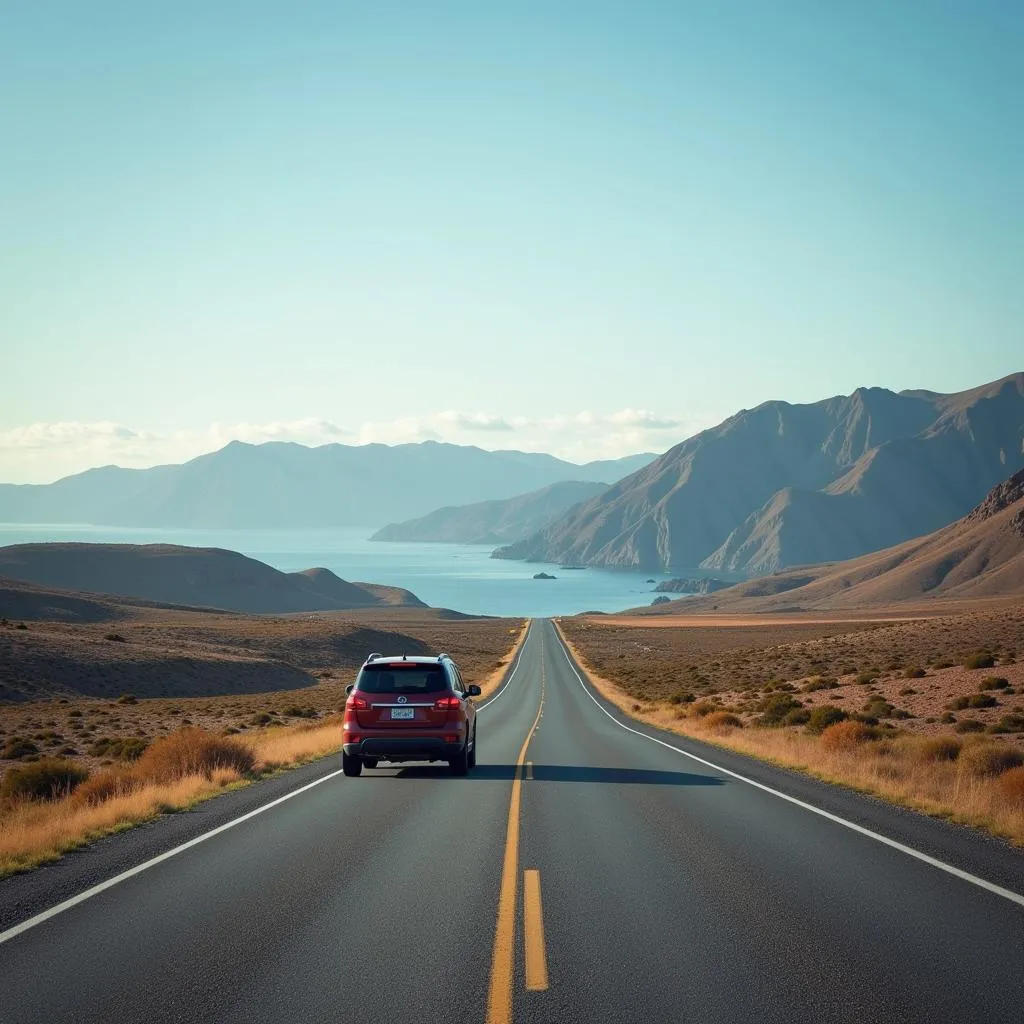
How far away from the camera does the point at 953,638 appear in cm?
6197

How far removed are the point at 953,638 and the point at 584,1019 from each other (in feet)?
204

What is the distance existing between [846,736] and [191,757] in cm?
1440

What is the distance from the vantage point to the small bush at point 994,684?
35.8 m

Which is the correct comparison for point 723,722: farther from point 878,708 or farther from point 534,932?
point 534,932

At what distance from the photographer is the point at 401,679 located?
58.6 ft

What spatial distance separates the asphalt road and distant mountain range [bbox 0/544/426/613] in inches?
6385

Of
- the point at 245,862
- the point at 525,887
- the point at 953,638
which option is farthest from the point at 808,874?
the point at 953,638

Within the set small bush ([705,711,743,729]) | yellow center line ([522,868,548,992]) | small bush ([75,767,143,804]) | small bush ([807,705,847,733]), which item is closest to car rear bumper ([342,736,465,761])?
small bush ([75,767,143,804])

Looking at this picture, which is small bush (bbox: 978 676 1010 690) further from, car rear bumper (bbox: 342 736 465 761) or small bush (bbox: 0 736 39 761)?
small bush (bbox: 0 736 39 761)

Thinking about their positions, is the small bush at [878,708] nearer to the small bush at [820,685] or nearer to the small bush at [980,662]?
the small bush at [980,662]

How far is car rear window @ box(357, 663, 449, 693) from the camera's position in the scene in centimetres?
1759

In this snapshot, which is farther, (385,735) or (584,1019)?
(385,735)

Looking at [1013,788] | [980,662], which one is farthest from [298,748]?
[980,662]

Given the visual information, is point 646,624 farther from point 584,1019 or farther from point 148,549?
point 584,1019
